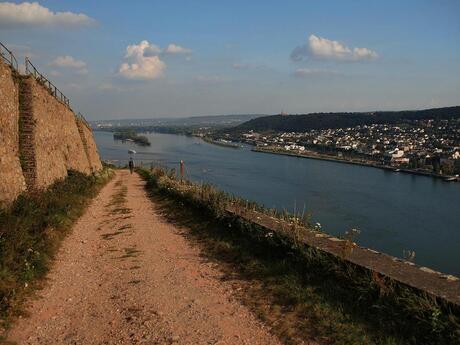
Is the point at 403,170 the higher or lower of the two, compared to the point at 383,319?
lower

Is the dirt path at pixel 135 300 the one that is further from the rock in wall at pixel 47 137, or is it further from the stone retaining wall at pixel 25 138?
the rock in wall at pixel 47 137

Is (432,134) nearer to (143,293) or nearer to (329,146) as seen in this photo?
(329,146)

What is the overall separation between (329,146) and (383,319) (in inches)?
4277

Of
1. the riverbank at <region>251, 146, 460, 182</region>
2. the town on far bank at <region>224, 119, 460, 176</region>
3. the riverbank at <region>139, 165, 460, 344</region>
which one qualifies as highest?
the riverbank at <region>139, 165, 460, 344</region>

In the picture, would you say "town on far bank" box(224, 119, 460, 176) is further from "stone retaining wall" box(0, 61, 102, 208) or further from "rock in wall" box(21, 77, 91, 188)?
"stone retaining wall" box(0, 61, 102, 208)

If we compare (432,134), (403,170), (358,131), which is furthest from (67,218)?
(358,131)

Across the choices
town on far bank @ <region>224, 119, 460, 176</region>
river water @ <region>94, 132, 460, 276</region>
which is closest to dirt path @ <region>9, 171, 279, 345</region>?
river water @ <region>94, 132, 460, 276</region>

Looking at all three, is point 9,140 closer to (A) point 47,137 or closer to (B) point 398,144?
(A) point 47,137

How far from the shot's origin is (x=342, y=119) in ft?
566

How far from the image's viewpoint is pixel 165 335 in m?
4.08

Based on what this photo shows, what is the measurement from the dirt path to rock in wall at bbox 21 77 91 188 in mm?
5301

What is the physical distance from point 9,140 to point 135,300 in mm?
7694

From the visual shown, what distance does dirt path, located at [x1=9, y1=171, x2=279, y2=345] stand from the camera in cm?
411

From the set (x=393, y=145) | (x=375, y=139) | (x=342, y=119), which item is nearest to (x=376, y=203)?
(x=393, y=145)
